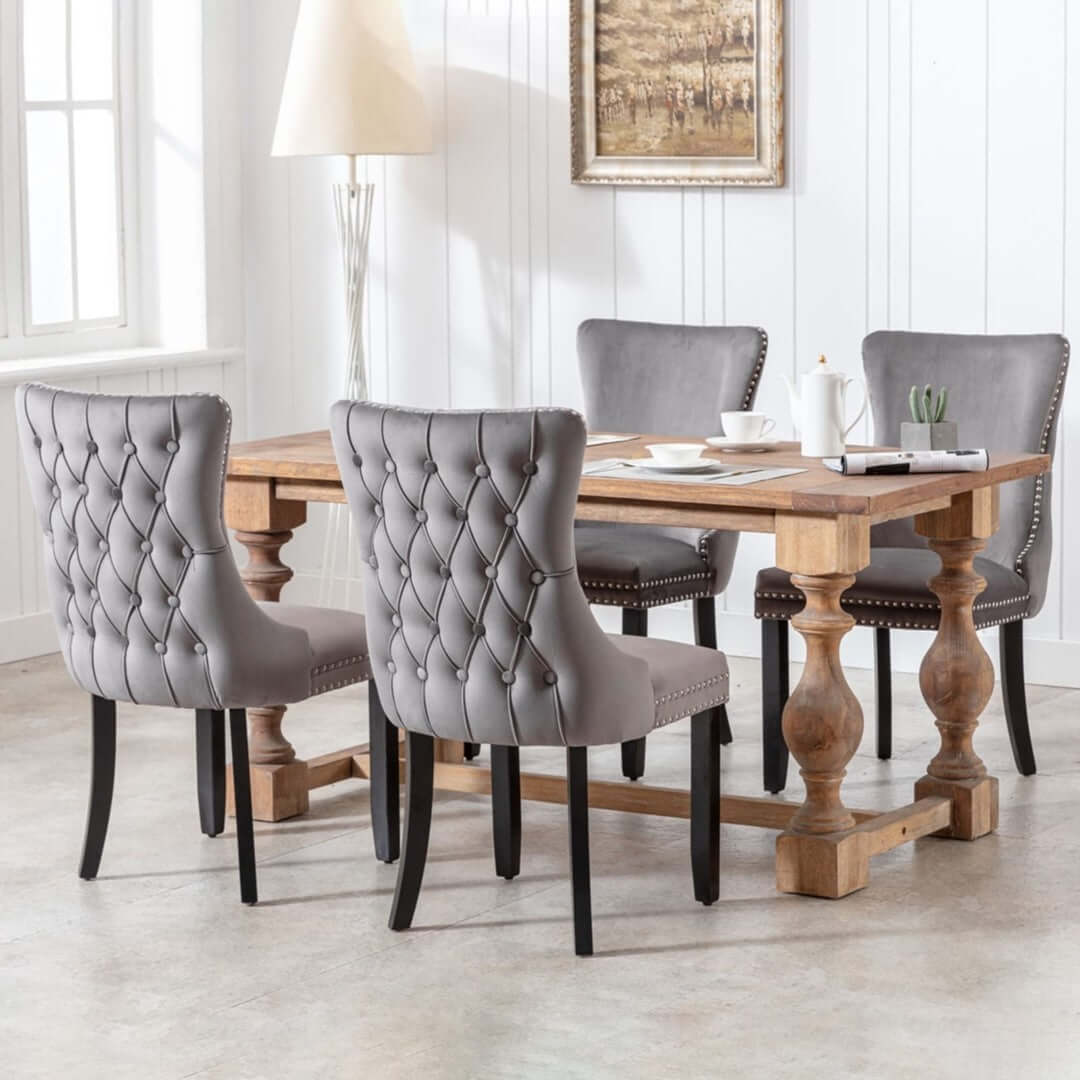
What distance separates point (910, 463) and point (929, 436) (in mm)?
210

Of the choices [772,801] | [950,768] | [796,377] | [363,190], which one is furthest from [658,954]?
[363,190]

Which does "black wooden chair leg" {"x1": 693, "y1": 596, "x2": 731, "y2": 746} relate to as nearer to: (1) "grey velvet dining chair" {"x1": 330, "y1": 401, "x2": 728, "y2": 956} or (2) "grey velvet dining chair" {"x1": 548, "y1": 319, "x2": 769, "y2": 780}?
(2) "grey velvet dining chair" {"x1": 548, "y1": 319, "x2": 769, "y2": 780}

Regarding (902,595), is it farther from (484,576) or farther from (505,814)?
(484,576)

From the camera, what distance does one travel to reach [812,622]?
352 centimetres

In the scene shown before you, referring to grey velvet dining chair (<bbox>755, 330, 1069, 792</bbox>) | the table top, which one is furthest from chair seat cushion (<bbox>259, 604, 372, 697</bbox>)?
grey velvet dining chair (<bbox>755, 330, 1069, 792</bbox>)

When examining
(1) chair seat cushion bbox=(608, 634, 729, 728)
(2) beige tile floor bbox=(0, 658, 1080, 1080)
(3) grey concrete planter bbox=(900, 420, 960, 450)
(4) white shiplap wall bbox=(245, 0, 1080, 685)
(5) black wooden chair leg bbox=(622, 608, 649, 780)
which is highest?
(4) white shiplap wall bbox=(245, 0, 1080, 685)

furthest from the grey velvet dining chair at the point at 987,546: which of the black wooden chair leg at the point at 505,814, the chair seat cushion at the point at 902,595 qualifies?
the black wooden chair leg at the point at 505,814

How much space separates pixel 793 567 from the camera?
3502mm

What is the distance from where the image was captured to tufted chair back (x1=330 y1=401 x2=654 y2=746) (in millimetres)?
3115

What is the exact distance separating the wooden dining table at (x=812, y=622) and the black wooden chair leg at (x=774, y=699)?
287 millimetres

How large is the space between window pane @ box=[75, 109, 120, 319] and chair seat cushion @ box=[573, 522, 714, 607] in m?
2.25

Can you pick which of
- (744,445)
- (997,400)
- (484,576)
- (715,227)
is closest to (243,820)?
(484,576)

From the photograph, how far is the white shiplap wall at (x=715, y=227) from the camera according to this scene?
16.7 feet

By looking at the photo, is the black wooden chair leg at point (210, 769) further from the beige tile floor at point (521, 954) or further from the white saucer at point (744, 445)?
the white saucer at point (744, 445)
